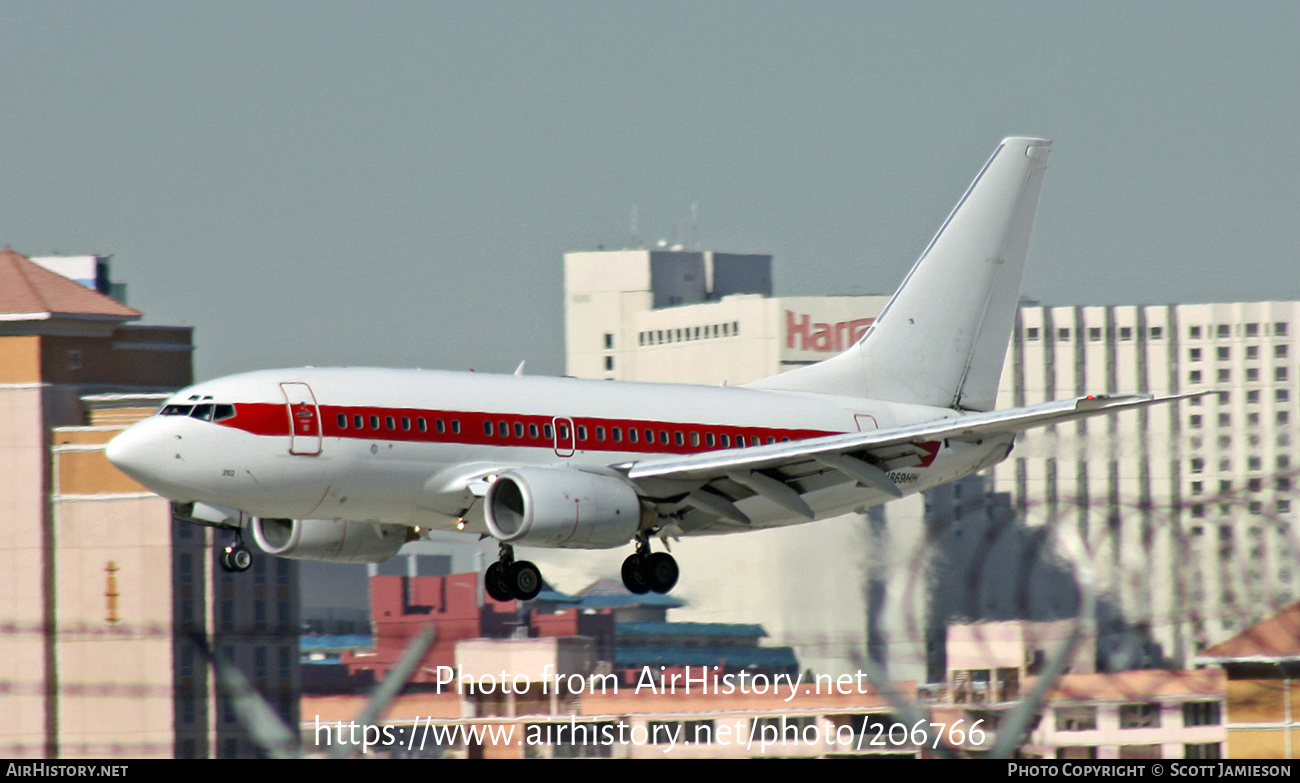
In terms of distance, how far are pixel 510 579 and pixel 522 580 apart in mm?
257

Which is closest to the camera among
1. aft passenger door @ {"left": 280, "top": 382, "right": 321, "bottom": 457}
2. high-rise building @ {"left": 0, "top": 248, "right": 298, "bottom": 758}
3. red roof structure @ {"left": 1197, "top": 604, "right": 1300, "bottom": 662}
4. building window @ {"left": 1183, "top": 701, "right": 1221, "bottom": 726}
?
aft passenger door @ {"left": 280, "top": 382, "right": 321, "bottom": 457}

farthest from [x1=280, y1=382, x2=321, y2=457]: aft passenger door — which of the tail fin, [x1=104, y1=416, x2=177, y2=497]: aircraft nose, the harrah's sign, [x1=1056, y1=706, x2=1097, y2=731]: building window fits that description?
the harrah's sign

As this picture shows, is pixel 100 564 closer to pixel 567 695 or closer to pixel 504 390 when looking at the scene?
pixel 567 695

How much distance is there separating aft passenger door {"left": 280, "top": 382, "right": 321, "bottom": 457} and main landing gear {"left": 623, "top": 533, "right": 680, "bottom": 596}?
8088mm

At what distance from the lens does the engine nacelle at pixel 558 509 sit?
3838 centimetres

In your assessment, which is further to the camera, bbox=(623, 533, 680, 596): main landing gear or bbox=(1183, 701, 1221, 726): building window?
bbox=(1183, 701, 1221, 726): building window

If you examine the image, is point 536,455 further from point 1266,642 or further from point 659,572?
point 1266,642

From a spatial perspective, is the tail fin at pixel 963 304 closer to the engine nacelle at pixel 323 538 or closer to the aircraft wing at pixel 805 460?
the aircraft wing at pixel 805 460

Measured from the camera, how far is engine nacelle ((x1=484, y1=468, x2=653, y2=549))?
126ft

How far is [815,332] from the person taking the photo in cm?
15388

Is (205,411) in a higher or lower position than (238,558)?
higher

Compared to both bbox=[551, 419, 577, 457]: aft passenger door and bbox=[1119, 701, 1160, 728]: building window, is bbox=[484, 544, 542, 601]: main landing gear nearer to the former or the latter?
bbox=[551, 419, 577, 457]: aft passenger door

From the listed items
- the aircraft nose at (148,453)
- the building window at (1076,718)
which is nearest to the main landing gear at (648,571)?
the building window at (1076,718)

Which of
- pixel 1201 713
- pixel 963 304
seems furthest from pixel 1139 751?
pixel 963 304
